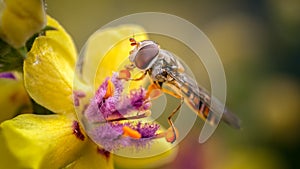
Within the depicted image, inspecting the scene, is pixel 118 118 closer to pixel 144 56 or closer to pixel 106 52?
pixel 144 56

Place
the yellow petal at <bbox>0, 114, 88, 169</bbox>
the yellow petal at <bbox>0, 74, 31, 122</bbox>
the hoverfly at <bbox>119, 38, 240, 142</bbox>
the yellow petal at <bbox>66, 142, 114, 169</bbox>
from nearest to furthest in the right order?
the yellow petal at <bbox>0, 114, 88, 169</bbox> < the hoverfly at <bbox>119, 38, 240, 142</bbox> < the yellow petal at <bbox>66, 142, 114, 169</bbox> < the yellow petal at <bbox>0, 74, 31, 122</bbox>

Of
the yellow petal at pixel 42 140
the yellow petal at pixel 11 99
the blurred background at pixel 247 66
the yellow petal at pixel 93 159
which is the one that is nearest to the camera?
the yellow petal at pixel 42 140

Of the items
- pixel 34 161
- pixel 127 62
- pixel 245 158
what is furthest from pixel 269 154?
pixel 34 161

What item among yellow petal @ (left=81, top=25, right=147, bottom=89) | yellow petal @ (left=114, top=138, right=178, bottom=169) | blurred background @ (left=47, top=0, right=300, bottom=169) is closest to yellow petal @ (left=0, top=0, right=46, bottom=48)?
yellow petal @ (left=81, top=25, right=147, bottom=89)

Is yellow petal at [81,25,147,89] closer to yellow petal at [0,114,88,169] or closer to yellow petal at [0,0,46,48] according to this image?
yellow petal at [0,114,88,169]

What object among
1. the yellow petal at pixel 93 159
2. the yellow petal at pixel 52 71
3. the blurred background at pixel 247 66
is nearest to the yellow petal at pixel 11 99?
the yellow petal at pixel 52 71

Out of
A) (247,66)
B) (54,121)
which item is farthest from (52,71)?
(247,66)

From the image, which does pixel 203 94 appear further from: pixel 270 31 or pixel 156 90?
pixel 270 31

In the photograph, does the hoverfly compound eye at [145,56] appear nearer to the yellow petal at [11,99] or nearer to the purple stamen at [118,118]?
the purple stamen at [118,118]
